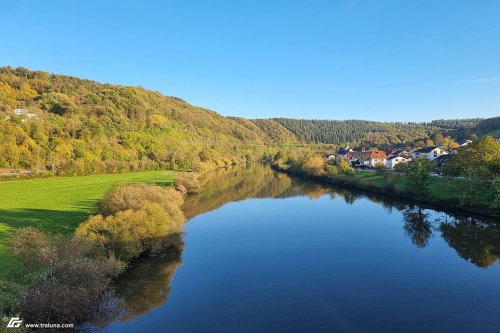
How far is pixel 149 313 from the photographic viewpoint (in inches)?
763

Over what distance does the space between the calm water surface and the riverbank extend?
9.26 ft

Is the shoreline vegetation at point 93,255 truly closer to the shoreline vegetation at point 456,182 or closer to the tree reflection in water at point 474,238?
the tree reflection in water at point 474,238

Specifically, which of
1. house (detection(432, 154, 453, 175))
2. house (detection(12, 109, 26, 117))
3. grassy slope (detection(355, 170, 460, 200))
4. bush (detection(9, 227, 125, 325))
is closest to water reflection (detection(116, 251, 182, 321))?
bush (detection(9, 227, 125, 325))

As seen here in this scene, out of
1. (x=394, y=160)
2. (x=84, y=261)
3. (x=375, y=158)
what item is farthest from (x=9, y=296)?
(x=375, y=158)

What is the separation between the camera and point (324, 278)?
79.6 feet

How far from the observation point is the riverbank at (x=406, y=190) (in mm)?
46472

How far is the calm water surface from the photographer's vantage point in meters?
18.2

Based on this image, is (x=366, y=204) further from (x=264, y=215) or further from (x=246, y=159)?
(x=246, y=159)

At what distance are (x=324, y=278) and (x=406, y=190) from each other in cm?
3866

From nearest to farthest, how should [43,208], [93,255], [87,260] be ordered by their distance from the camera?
[87,260]
[93,255]
[43,208]

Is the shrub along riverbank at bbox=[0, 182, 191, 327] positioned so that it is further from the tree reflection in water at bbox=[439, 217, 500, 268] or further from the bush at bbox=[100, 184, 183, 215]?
the tree reflection in water at bbox=[439, 217, 500, 268]

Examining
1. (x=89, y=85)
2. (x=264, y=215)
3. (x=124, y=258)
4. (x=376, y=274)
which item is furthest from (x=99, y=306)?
(x=89, y=85)

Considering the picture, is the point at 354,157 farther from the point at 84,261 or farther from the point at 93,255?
the point at 84,261

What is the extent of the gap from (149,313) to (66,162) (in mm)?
75447
